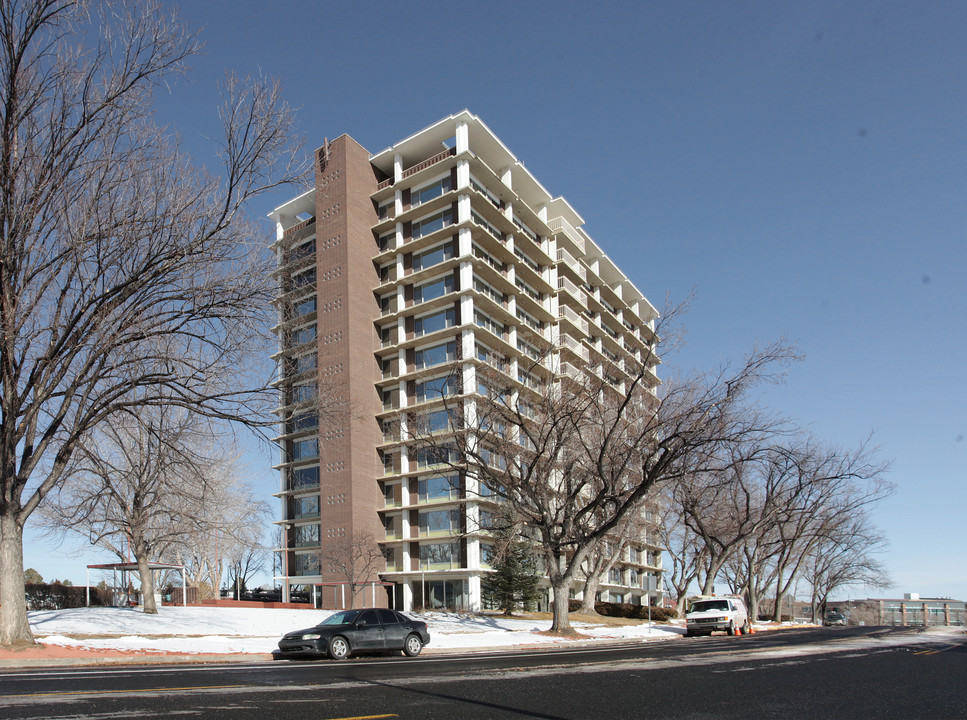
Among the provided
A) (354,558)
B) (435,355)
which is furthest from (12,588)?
(435,355)

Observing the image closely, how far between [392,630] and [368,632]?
73cm

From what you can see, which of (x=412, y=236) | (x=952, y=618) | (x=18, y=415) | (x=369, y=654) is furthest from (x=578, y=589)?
(x=952, y=618)

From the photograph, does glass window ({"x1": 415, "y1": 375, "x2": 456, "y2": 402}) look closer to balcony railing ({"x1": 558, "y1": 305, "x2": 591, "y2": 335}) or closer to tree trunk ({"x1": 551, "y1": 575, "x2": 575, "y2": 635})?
balcony railing ({"x1": 558, "y1": 305, "x2": 591, "y2": 335})

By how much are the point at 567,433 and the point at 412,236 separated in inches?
1299

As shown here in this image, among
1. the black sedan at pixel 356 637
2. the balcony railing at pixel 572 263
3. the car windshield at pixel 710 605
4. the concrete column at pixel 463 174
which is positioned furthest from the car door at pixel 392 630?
the balcony railing at pixel 572 263

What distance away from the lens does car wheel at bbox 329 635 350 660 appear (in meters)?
18.4

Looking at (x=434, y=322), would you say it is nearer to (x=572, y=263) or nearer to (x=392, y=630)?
(x=572, y=263)

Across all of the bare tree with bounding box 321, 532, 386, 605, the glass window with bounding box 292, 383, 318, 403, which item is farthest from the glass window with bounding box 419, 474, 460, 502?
the glass window with bounding box 292, 383, 318, 403

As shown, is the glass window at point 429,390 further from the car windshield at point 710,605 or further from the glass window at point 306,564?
the car windshield at point 710,605

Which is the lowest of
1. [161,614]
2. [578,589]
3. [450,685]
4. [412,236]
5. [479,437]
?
[578,589]

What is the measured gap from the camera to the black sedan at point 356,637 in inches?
709

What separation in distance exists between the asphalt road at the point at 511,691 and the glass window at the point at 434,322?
4331 centimetres

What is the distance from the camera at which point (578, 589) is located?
73500 millimetres

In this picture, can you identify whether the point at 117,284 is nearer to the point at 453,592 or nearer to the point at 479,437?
the point at 479,437
